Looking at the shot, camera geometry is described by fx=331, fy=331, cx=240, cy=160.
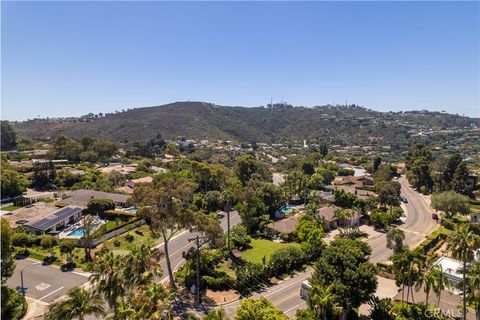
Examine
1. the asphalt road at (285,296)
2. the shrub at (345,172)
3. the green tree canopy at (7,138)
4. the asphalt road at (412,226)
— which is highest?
the green tree canopy at (7,138)

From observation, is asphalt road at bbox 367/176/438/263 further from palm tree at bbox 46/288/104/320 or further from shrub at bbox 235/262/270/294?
palm tree at bbox 46/288/104/320

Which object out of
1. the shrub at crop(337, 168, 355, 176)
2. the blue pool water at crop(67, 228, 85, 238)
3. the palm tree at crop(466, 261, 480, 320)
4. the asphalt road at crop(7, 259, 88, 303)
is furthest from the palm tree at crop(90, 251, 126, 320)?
the shrub at crop(337, 168, 355, 176)

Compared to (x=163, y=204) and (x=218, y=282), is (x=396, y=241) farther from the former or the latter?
(x=163, y=204)

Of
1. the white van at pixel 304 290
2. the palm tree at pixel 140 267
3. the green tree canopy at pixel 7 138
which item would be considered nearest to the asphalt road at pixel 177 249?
the palm tree at pixel 140 267

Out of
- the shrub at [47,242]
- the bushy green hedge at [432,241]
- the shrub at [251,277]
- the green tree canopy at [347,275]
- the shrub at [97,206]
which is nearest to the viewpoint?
the green tree canopy at [347,275]

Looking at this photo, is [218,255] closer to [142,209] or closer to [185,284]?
[185,284]

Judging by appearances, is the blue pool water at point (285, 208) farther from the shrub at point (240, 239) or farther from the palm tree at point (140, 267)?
the palm tree at point (140, 267)

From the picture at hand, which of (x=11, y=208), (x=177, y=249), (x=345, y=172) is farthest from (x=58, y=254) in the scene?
(x=345, y=172)
